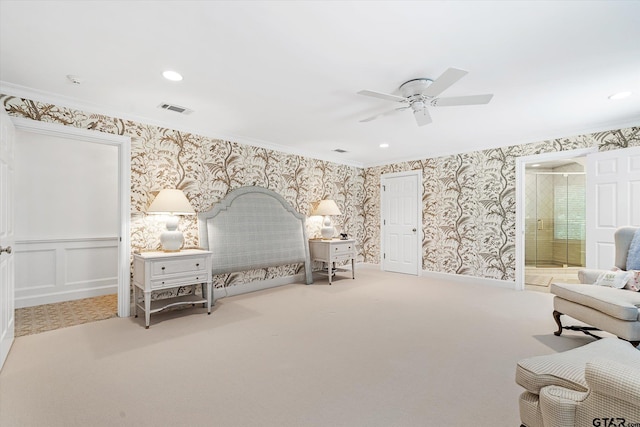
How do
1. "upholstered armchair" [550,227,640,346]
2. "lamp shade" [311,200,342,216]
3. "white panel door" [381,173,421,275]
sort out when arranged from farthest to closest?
"white panel door" [381,173,421,275], "lamp shade" [311,200,342,216], "upholstered armchair" [550,227,640,346]

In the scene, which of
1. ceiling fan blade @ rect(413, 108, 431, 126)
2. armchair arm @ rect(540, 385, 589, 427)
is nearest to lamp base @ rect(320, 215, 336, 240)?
ceiling fan blade @ rect(413, 108, 431, 126)

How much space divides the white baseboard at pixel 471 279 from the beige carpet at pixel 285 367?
0.95 metres

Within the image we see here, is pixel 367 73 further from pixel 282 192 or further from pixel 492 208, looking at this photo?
pixel 492 208

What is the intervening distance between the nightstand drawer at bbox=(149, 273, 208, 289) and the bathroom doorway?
666 centimetres

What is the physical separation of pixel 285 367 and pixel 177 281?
5.51 feet

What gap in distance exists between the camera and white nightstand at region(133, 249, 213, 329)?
9.92ft

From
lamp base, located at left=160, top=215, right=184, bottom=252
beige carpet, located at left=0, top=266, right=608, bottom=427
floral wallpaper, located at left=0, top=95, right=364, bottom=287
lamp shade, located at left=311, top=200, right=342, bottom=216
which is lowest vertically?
beige carpet, located at left=0, top=266, right=608, bottom=427

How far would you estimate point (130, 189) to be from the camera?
3404mm

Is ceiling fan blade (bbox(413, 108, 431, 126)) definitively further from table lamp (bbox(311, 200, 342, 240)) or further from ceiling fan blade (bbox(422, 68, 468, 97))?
table lamp (bbox(311, 200, 342, 240))

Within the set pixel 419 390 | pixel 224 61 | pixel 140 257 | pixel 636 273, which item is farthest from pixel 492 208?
pixel 140 257

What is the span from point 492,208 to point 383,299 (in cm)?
239

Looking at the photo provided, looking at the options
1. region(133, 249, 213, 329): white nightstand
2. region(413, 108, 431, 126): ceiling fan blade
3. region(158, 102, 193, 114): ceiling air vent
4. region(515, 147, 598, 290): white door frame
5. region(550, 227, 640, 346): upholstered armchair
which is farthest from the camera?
region(515, 147, 598, 290): white door frame

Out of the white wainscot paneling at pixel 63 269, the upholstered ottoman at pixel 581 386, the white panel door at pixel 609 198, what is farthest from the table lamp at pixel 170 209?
the white panel door at pixel 609 198

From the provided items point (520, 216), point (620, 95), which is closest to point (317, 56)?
point (620, 95)
